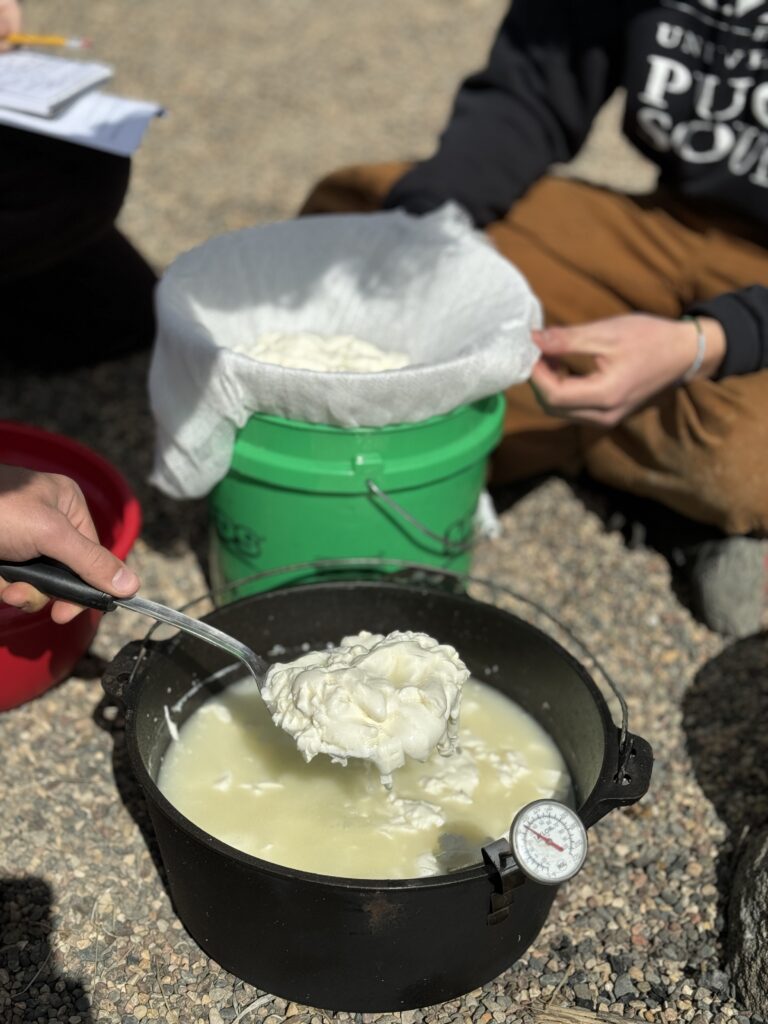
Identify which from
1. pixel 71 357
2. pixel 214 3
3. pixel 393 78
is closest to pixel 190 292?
pixel 71 357

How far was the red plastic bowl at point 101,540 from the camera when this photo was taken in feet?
6.26

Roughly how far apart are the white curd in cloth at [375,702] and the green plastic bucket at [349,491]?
0.41 meters

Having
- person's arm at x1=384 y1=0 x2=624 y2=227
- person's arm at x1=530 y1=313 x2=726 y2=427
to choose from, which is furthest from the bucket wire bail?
person's arm at x1=384 y1=0 x2=624 y2=227

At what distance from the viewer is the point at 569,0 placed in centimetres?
256

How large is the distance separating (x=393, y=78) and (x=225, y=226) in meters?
1.56

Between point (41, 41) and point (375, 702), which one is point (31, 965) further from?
point (41, 41)

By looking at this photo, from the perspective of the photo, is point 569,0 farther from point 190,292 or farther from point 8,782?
point 8,782

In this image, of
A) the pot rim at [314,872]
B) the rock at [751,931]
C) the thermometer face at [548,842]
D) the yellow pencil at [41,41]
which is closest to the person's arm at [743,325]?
the pot rim at [314,872]

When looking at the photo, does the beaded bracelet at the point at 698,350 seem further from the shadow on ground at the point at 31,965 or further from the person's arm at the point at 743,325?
the shadow on ground at the point at 31,965

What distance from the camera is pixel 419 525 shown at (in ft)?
6.64

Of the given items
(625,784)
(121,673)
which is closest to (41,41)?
(121,673)

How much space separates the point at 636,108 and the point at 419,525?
1.14 meters

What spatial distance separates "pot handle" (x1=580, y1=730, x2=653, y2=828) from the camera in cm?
151

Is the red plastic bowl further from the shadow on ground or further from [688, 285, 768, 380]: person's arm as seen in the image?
[688, 285, 768, 380]: person's arm
